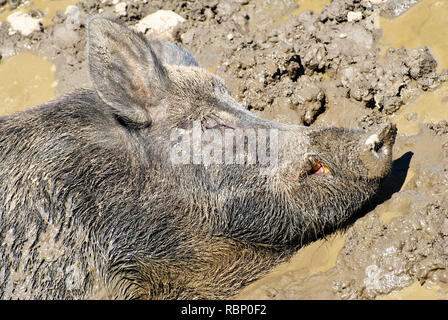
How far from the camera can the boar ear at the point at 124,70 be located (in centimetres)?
358

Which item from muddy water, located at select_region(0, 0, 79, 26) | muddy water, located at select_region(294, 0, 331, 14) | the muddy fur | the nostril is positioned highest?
the nostril

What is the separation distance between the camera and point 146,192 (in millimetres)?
3664

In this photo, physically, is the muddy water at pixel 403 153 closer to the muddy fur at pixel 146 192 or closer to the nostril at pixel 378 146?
the muddy fur at pixel 146 192

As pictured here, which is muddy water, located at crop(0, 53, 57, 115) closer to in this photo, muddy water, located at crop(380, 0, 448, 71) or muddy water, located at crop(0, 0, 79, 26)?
muddy water, located at crop(0, 0, 79, 26)

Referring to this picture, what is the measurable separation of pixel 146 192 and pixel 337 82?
235 cm

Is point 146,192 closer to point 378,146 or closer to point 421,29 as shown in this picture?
point 378,146

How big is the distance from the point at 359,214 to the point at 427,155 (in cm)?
75

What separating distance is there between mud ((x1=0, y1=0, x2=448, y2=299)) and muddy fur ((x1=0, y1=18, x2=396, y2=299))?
285mm

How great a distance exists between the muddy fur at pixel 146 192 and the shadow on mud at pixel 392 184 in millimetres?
96

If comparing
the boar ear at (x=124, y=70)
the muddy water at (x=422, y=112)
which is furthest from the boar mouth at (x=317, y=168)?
the boar ear at (x=124, y=70)

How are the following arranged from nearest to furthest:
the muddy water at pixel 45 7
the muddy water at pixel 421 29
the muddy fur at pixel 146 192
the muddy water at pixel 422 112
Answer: the muddy fur at pixel 146 192 → the muddy water at pixel 422 112 → the muddy water at pixel 421 29 → the muddy water at pixel 45 7

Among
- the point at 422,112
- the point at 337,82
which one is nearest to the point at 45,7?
the point at 337,82

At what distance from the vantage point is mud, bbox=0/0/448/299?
338 centimetres

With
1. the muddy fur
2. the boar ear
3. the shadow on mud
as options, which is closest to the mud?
the shadow on mud
